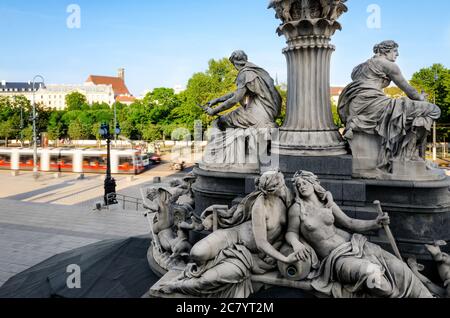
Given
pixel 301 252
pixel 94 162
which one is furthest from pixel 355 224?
pixel 94 162

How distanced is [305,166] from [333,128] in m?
0.98

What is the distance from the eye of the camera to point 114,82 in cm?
13125

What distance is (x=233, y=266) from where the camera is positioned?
4629 millimetres

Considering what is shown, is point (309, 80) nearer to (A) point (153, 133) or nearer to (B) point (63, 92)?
(A) point (153, 133)

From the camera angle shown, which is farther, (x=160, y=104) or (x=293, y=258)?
(x=160, y=104)

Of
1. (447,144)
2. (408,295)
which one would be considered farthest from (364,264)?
A: (447,144)

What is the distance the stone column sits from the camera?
635 centimetres

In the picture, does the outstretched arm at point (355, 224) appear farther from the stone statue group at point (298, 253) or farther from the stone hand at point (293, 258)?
the stone hand at point (293, 258)

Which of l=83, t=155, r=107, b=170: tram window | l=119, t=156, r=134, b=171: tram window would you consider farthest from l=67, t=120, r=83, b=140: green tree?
l=119, t=156, r=134, b=171: tram window

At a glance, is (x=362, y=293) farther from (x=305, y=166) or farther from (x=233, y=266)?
(x=305, y=166)

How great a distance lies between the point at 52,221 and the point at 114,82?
4948 inches

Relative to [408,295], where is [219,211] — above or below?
above

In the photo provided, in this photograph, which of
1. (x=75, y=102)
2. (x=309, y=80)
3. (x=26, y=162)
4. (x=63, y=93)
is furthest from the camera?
(x=63, y=93)

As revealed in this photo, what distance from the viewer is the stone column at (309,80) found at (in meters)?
→ 6.35
